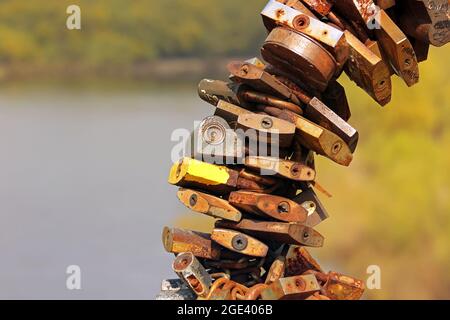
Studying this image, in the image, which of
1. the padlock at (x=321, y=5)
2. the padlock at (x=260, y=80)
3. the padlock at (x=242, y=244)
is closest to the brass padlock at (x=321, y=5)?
the padlock at (x=321, y=5)

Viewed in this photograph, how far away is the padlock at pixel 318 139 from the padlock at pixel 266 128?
1.4 inches

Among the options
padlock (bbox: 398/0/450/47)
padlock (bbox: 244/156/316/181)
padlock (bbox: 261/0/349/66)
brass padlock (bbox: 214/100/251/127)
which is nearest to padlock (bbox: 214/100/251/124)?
brass padlock (bbox: 214/100/251/127)

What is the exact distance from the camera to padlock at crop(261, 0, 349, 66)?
2781 millimetres

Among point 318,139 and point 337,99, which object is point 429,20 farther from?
point 318,139

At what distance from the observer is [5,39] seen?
19312 millimetres

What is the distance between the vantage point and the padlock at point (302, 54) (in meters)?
2.78

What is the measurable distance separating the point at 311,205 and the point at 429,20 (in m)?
0.61

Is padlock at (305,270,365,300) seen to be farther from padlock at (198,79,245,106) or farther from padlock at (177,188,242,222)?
padlock at (198,79,245,106)

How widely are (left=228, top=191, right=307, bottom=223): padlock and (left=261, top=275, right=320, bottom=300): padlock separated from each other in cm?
18

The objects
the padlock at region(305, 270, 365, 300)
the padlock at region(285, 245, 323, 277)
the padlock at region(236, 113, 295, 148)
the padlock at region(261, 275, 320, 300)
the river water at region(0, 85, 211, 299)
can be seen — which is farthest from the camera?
the river water at region(0, 85, 211, 299)

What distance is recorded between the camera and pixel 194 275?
2.81 meters

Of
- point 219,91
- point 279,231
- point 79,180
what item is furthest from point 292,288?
point 79,180
